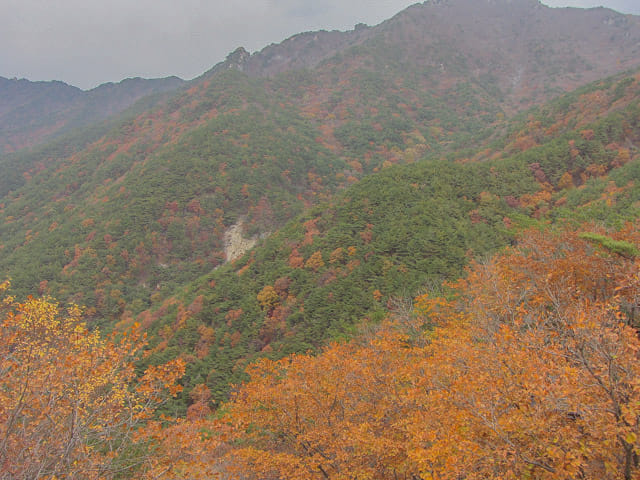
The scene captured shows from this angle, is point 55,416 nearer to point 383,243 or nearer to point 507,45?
point 383,243

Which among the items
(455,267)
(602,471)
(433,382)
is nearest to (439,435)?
(433,382)

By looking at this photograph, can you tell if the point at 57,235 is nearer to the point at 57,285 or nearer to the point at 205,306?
the point at 57,285

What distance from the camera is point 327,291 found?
3509cm

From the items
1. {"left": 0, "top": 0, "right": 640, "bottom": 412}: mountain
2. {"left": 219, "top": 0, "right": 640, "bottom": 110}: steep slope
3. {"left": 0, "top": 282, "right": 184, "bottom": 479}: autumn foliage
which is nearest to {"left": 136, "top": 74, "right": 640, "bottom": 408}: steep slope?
{"left": 0, "top": 0, "right": 640, "bottom": 412}: mountain

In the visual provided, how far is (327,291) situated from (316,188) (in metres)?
56.7

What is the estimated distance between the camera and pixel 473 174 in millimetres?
45875

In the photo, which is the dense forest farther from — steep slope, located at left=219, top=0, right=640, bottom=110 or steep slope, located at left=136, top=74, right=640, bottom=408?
steep slope, located at left=219, top=0, right=640, bottom=110

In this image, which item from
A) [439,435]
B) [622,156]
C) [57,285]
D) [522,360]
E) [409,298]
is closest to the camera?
[522,360]

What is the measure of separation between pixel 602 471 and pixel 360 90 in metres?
145

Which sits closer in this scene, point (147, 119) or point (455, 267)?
point (455, 267)

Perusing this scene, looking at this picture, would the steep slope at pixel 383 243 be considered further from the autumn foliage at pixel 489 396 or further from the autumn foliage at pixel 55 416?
the autumn foliage at pixel 55 416

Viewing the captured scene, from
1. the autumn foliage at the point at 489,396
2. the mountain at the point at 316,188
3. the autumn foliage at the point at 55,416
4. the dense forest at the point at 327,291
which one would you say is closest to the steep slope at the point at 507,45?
the mountain at the point at 316,188

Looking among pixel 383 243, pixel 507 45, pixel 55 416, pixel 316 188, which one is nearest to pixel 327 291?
pixel 383 243

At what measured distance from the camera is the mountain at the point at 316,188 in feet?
115
